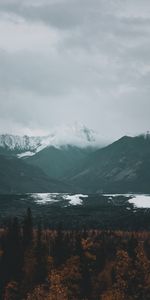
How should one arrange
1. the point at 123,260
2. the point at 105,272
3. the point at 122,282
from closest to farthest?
the point at 122,282 → the point at 123,260 → the point at 105,272

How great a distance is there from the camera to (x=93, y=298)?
160m

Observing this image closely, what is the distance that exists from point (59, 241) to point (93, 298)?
27638mm

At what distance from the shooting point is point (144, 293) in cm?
14550

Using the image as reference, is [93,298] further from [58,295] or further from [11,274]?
[58,295]

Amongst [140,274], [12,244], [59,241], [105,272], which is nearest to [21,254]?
[12,244]

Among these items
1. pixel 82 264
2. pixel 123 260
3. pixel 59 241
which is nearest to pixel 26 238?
pixel 59 241

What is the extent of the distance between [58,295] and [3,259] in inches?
1873

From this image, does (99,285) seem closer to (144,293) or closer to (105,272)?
(105,272)

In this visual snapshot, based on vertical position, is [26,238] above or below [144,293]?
above

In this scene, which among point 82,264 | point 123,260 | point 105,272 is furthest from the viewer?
point 105,272

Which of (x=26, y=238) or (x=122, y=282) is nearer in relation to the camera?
(x=122, y=282)

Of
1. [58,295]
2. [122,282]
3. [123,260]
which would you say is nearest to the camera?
[58,295]

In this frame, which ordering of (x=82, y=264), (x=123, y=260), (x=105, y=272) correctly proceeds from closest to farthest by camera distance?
1. (x=123, y=260)
2. (x=82, y=264)
3. (x=105, y=272)

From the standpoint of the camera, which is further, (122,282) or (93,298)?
(93,298)
